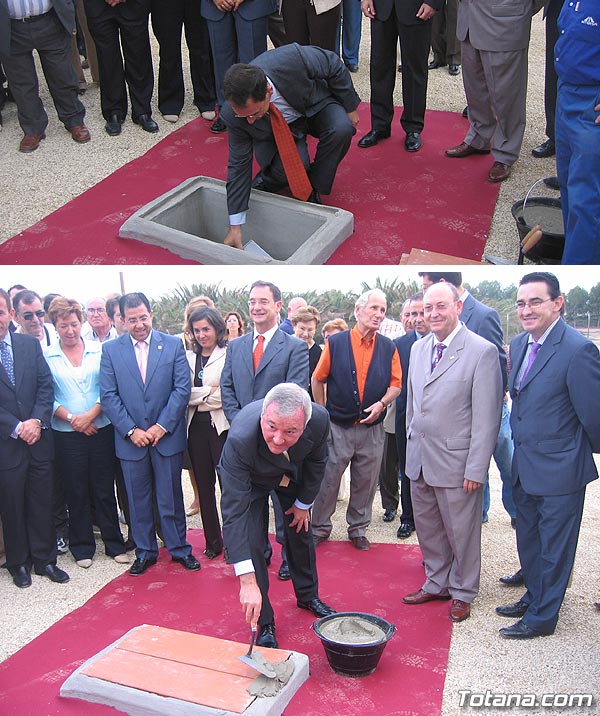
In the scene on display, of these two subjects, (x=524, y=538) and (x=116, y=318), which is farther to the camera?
(x=116, y=318)

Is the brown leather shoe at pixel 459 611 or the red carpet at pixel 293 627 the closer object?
the red carpet at pixel 293 627

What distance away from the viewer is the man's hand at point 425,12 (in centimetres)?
584

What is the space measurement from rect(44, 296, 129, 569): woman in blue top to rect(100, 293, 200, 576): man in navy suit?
106 millimetres

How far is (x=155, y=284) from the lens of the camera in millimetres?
3941

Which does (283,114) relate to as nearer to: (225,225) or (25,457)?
(225,225)

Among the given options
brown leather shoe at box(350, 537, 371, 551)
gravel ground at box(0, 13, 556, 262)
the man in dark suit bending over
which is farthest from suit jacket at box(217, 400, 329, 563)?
gravel ground at box(0, 13, 556, 262)

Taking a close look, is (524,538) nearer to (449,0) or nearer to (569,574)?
(569,574)

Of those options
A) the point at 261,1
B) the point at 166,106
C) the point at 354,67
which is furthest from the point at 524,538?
the point at 354,67

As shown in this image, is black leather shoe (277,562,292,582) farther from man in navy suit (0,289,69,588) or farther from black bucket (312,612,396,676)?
man in navy suit (0,289,69,588)

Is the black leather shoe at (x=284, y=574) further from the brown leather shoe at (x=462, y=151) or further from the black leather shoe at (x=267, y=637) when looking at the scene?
the brown leather shoe at (x=462, y=151)

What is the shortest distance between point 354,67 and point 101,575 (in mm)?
5753

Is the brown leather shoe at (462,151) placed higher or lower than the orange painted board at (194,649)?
higher

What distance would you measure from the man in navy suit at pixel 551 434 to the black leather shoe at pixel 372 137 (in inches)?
131

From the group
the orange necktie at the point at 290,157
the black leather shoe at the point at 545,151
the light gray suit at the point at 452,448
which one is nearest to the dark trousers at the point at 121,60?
the orange necktie at the point at 290,157
